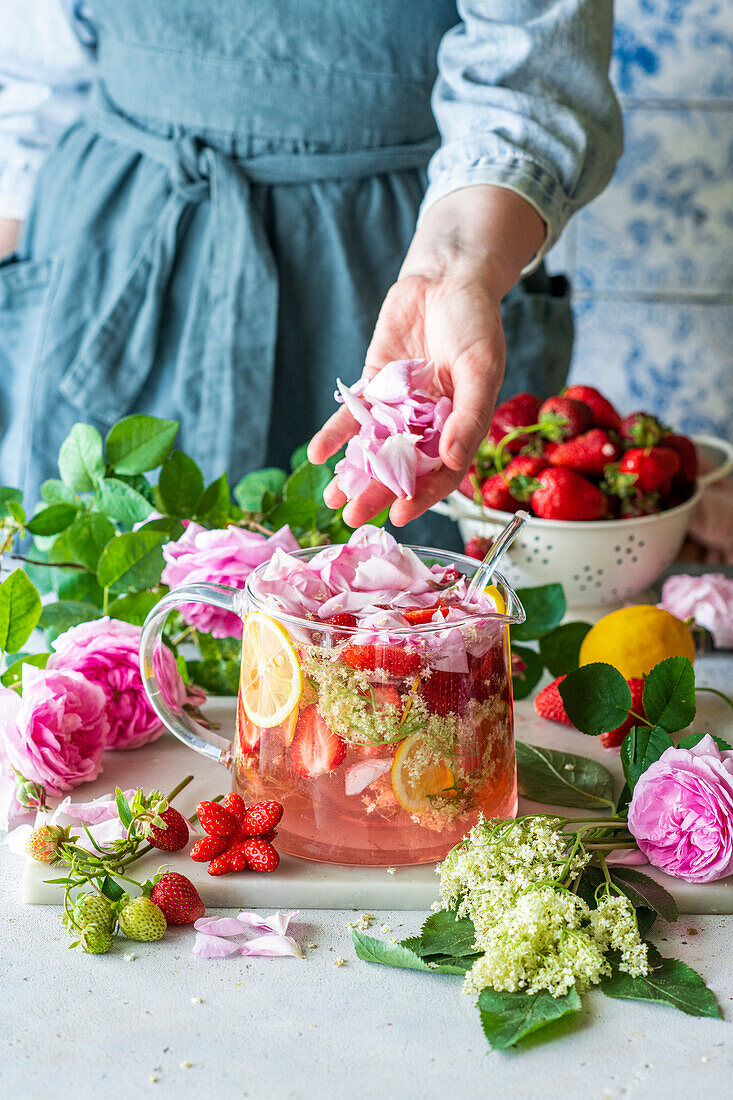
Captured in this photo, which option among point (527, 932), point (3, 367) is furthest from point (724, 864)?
point (3, 367)

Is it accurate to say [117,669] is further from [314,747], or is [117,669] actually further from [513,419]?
[513,419]

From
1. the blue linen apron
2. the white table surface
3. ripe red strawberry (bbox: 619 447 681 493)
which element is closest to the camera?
the white table surface

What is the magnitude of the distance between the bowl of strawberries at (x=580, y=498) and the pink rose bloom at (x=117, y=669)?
429 millimetres

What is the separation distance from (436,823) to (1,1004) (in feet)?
0.79

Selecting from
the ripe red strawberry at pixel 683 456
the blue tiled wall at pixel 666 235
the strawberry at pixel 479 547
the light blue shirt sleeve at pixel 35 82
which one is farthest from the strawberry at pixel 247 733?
the blue tiled wall at pixel 666 235

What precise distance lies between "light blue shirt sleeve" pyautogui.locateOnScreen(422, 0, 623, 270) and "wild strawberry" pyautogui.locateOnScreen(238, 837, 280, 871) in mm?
663

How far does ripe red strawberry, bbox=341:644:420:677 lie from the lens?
0.54m

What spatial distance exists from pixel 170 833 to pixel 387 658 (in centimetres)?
18

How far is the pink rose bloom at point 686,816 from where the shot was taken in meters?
0.58

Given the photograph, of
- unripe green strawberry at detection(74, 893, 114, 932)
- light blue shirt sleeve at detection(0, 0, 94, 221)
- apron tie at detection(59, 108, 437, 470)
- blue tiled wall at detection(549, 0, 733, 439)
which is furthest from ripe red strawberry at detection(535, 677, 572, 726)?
blue tiled wall at detection(549, 0, 733, 439)

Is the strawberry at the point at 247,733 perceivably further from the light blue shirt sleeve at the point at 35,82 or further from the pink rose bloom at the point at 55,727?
the light blue shirt sleeve at the point at 35,82

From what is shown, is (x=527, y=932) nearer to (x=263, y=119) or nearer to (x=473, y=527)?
(x=473, y=527)

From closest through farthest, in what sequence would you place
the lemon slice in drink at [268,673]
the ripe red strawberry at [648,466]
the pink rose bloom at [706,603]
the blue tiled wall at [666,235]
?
the lemon slice in drink at [268,673] → the pink rose bloom at [706,603] → the ripe red strawberry at [648,466] → the blue tiled wall at [666,235]

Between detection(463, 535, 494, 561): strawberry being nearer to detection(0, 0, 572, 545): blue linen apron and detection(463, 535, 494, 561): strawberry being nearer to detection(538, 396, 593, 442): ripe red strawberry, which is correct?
detection(538, 396, 593, 442): ripe red strawberry
